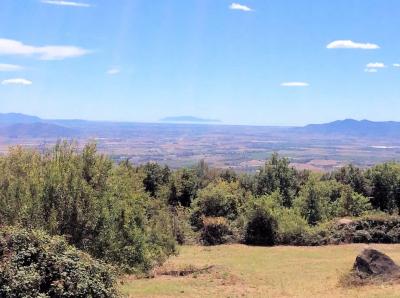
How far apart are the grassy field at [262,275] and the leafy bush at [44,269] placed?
932cm

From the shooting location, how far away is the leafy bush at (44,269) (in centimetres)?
1370

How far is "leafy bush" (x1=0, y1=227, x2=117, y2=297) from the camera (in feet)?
45.0

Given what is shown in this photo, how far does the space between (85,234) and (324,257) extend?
2486 centimetres

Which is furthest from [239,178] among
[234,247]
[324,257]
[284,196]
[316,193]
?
[324,257]

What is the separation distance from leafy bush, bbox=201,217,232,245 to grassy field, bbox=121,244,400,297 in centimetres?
639

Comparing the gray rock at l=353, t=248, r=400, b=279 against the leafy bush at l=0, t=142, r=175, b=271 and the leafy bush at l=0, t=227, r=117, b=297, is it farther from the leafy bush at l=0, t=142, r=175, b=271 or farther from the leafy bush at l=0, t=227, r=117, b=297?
the leafy bush at l=0, t=227, r=117, b=297

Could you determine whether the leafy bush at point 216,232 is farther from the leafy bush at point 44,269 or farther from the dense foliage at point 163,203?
the leafy bush at point 44,269

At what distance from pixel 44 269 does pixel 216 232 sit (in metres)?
41.2

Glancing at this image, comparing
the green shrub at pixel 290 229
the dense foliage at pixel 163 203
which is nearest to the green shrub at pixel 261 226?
the dense foliage at pixel 163 203

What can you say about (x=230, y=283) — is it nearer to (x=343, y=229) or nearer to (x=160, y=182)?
(x=343, y=229)

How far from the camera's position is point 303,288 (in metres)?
29.1

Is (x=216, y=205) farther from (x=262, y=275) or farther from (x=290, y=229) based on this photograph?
(x=262, y=275)

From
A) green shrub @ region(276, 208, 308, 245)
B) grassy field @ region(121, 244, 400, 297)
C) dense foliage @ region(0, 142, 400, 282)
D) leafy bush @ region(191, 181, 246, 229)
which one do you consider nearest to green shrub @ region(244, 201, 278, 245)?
dense foliage @ region(0, 142, 400, 282)

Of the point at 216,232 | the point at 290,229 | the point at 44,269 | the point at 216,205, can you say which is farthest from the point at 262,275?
the point at 216,205
